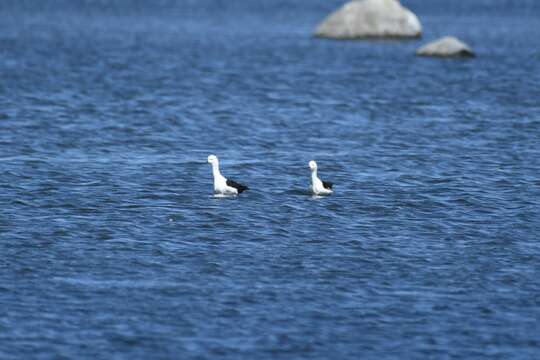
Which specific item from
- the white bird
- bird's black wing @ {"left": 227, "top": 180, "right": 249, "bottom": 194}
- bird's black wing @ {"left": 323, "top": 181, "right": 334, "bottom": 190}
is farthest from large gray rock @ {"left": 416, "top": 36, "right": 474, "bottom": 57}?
bird's black wing @ {"left": 227, "top": 180, "right": 249, "bottom": 194}

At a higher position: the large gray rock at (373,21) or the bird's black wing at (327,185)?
the large gray rock at (373,21)

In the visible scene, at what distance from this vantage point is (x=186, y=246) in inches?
843

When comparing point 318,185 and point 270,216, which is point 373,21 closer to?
point 318,185

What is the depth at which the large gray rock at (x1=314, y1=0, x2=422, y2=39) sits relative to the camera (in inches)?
2763

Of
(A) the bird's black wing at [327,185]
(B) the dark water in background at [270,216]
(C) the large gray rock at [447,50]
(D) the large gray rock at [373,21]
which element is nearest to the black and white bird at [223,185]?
(B) the dark water in background at [270,216]

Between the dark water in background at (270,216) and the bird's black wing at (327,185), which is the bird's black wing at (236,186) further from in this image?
the bird's black wing at (327,185)

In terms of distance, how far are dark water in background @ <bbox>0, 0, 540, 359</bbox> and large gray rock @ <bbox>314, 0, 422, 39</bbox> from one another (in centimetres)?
1418

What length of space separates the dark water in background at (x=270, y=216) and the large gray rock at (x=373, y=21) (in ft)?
46.5

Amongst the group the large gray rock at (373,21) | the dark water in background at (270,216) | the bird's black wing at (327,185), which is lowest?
the dark water in background at (270,216)

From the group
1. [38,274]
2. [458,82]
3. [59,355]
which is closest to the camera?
[59,355]

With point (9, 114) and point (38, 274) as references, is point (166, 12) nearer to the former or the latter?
point (9, 114)

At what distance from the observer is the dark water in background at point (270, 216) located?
16.7m

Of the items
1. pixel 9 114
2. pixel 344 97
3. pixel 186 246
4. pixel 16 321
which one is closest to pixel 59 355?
pixel 16 321

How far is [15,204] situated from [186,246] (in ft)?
17.3
